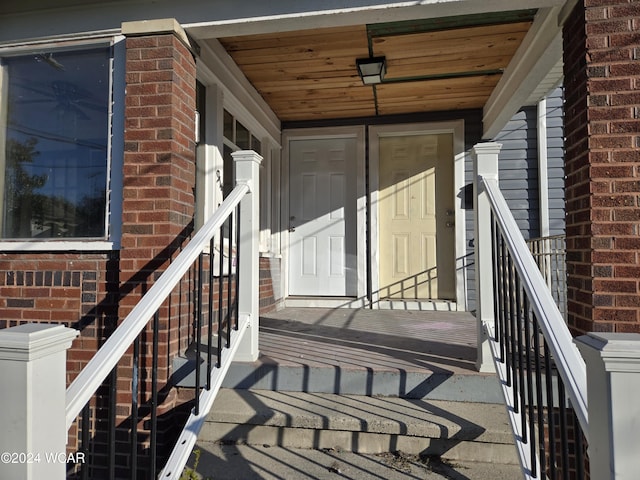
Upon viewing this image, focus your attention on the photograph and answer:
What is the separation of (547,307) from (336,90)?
10.1 ft

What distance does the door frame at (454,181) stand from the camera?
4.67 m

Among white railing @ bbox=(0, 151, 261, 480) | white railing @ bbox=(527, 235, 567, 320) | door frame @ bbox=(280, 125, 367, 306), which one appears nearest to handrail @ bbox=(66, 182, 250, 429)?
white railing @ bbox=(0, 151, 261, 480)

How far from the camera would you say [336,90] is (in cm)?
408

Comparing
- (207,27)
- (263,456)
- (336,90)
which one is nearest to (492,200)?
(263,456)

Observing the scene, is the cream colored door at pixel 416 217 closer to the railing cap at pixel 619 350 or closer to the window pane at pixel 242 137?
the window pane at pixel 242 137

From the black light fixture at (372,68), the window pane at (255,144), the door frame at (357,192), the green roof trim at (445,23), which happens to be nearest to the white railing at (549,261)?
the door frame at (357,192)

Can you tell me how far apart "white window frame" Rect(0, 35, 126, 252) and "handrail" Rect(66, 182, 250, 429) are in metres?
0.77

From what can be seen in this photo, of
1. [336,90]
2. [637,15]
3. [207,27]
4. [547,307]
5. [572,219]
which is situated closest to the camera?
[547,307]

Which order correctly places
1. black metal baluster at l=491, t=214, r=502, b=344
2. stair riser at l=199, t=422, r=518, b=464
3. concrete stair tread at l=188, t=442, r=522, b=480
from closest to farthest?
1. concrete stair tread at l=188, t=442, r=522, b=480
2. stair riser at l=199, t=422, r=518, b=464
3. black metal baluster at l=491, t=214, r=502, b=344

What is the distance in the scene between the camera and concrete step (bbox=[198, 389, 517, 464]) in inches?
79.2

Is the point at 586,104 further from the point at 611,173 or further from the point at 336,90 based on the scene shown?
the point at 336,90

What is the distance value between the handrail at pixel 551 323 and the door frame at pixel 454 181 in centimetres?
262

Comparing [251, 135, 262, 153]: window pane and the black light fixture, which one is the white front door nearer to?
[251, 135, 262, 153]: window pane

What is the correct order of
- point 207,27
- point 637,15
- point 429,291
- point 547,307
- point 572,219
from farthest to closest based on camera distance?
point 429,291
point 207,27
point 572,219
point 637,15
point 547,307
